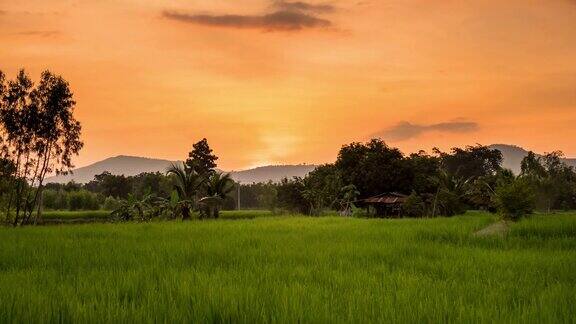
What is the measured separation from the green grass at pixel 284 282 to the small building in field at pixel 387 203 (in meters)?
31.1

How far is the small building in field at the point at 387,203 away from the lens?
44.7 metres

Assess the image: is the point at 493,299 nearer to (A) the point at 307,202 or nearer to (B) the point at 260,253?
(B) the point at 260,253

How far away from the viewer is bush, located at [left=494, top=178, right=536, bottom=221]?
1870 cm

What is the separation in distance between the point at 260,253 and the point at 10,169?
2708cm

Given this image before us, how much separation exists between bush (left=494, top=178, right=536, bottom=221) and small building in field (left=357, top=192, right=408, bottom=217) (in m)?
23.7

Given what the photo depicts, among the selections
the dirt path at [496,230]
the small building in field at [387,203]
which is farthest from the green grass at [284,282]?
the small building in field at [387,203]

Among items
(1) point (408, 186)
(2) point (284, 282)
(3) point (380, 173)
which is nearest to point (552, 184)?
(1) point (408, 186)

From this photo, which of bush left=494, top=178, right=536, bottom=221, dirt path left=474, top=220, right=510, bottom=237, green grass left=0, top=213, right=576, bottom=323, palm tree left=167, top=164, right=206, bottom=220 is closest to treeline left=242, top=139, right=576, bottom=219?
bush left=494, top=178, right=536, bottom=221

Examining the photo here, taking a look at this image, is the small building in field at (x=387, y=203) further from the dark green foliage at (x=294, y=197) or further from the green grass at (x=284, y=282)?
the green grass at (x=284, y=282)

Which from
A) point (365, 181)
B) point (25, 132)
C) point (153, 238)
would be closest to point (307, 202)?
point (365, 181)

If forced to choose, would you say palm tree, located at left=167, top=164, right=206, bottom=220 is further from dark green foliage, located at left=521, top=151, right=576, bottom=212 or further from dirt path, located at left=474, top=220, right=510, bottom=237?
dark green foliage, located at left=521, top=151, right=576, bottom=212

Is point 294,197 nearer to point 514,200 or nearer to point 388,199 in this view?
point 388,199

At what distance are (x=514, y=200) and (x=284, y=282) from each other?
47.9 ft

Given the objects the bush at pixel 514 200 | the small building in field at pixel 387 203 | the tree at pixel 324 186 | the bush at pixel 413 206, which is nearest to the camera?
the bush at pixel 514 200
